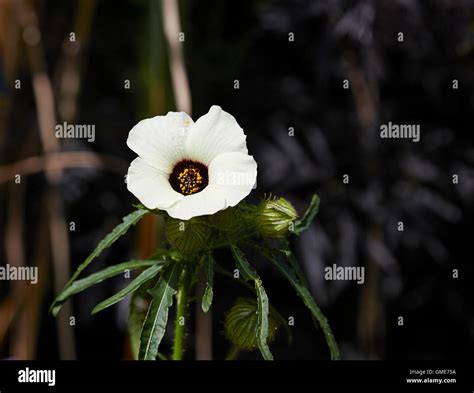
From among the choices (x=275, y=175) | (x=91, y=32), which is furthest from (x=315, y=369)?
(x=91, y=32)

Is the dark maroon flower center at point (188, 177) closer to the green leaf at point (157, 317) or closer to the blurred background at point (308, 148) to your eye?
the green leaf at point (157, 317)

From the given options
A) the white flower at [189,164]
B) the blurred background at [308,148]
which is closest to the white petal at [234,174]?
the white flower at [189,164]

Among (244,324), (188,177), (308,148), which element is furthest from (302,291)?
(308,148)

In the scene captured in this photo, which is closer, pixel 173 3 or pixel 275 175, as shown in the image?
pixel 173 3

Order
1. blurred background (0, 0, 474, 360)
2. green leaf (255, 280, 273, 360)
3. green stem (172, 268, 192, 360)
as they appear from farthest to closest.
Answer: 1. blurred background (0, 0, 474, 360)
2. green stem (172, 268, 192, 360)
3. green leaf (255, 280, 273, 360)

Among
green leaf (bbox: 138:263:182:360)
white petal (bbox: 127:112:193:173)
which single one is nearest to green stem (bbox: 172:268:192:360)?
green leaf (bbox: 138:263:182:360)

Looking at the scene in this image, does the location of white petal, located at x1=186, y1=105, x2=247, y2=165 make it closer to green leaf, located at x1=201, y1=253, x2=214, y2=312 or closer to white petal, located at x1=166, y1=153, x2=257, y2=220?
white petal, located at x1=166, y1=153, x2=257, y2=220

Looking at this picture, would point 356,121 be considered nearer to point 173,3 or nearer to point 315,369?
point 173,3
